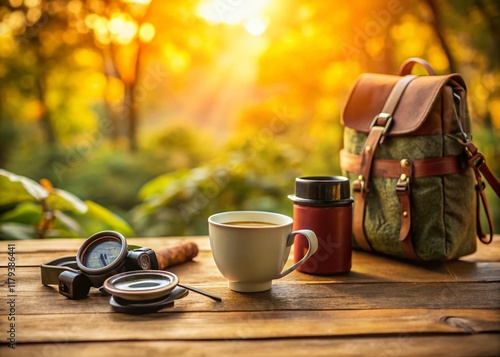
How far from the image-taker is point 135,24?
4.12m

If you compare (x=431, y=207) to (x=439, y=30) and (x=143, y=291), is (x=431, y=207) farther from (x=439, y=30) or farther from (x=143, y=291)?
(x=439, y=30)

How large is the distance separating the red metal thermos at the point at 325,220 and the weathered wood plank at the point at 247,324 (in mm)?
256

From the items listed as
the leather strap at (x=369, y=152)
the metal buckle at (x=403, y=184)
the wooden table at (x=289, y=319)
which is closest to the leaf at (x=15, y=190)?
the wooden table at (x=289, y=319)

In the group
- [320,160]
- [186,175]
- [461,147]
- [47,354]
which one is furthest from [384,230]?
[320,160]

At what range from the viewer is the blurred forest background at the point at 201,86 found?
3.25m

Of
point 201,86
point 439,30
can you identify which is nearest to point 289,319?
point 439,30

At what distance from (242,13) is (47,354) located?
3376 mm

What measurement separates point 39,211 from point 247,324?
1192 millimetres

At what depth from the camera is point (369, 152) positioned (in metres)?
1.44

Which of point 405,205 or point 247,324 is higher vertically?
point 405,205

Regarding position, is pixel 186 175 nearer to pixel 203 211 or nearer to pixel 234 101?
pixel 203 211

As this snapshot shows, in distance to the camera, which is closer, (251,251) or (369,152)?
(251,251)

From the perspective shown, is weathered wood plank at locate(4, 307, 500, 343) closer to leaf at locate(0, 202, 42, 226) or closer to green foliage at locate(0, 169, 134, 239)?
green foliage at locate(0, 169, 134, 239)

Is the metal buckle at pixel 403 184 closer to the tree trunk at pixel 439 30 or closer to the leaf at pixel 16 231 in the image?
the leaf at pixel 16 231
